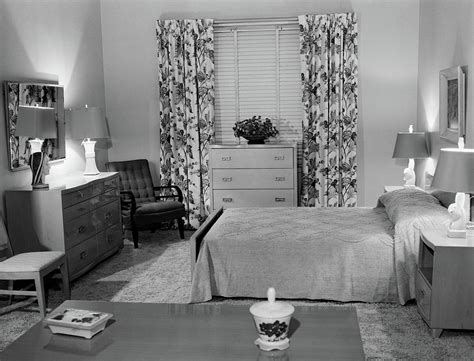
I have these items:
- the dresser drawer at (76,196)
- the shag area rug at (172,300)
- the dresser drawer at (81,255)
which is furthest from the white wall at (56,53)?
the shag area rug at (172,300)

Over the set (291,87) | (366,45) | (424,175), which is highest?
(366,45)

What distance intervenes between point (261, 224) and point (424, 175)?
249cm

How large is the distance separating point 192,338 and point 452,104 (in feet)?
11.6

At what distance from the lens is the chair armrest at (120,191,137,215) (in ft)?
21.6

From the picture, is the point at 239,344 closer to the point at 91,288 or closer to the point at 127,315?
the point at 127,315

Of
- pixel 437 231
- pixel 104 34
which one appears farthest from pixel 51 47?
pixel 437 231

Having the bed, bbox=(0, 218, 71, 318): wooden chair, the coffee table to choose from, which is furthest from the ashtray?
the bed

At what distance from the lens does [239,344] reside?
2.80m

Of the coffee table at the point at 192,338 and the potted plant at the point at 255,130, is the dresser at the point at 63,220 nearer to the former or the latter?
the coffee table at the point at 192,338

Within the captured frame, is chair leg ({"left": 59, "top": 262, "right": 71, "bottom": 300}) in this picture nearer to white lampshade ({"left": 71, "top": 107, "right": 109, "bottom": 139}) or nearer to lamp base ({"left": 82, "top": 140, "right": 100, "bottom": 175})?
lamp base ({"left": 82, "top": 140, "right": 100, "bottom": 175})

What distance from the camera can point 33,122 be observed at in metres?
5.16

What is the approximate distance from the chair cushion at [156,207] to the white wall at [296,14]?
1.13 meters

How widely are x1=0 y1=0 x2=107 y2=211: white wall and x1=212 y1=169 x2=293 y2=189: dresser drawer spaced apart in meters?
1.61

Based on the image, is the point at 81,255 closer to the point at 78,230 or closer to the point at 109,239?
the point at 78,230
